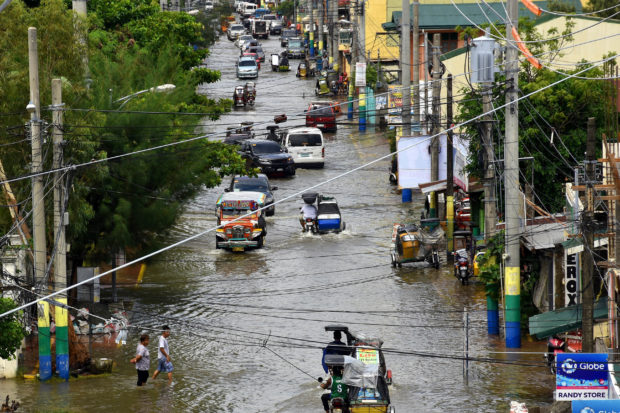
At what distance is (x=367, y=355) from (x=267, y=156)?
3387cm

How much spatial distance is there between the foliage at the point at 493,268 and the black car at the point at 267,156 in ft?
86.5

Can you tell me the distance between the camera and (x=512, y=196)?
31891 mm

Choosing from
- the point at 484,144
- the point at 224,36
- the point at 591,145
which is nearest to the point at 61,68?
the point at 484,144

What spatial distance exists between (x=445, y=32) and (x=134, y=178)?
49152 millimetres

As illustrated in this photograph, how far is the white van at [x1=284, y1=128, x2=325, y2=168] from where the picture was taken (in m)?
61.7

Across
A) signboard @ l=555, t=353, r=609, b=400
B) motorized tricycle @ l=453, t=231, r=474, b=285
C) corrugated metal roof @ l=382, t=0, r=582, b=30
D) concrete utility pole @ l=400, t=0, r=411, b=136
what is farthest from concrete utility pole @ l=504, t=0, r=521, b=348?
corrugated metal roof @ l=382, t=0, r=582, b=30

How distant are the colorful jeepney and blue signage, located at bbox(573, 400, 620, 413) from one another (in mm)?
27323

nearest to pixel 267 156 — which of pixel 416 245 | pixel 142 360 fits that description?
pixel 416 245

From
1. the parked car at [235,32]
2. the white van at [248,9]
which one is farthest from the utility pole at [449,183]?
the white van at [248,9]

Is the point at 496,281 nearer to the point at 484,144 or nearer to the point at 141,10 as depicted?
the point at 484,144

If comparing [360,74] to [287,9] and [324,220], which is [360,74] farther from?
[287,9]

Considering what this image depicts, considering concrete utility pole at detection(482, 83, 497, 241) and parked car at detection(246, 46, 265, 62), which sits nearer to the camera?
concrete utility pole at detection(482, 83, 497, 241)

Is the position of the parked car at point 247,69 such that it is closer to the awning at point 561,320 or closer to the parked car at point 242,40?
the parked car at point 242,40

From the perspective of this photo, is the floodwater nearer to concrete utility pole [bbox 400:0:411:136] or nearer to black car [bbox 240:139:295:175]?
black car [bbox 240:139:295:175]
